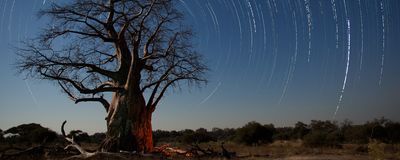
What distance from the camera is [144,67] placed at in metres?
16.3

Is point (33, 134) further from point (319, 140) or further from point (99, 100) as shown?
point (319, 140)

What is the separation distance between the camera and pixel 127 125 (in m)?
14.7

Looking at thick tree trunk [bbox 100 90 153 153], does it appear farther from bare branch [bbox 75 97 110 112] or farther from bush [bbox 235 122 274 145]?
bush [bbox 235 122 274 145]

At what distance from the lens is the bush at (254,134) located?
33.5 m

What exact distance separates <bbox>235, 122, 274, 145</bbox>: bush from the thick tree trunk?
1897 cm

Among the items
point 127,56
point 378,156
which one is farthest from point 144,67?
point 378,156

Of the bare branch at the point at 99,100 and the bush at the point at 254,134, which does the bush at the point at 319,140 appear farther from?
the bare branch at the point at 99,100

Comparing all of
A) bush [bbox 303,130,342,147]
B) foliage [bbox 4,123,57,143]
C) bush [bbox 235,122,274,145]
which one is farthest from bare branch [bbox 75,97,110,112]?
bush [bbox 235,122,274,145]

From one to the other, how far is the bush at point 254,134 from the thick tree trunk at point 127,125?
62.2ft

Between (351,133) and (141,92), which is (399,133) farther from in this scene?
(141,92)

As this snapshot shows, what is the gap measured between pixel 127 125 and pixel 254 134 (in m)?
20.8

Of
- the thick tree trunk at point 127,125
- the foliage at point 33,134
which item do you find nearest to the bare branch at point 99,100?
the thick tree trunk at point 127,125

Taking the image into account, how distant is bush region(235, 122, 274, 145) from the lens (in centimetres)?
3353

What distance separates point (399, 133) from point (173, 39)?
71.9ft
